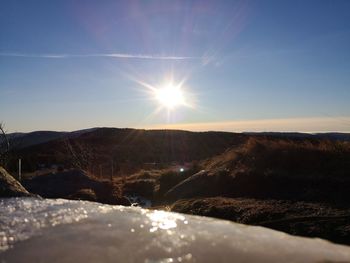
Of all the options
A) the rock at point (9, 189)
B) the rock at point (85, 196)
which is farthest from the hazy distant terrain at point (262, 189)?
the rock at point (9, 189)

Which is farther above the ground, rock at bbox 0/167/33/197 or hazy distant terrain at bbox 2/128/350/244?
rock at bbox 0/167/33/197

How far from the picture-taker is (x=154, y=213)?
4.95 m

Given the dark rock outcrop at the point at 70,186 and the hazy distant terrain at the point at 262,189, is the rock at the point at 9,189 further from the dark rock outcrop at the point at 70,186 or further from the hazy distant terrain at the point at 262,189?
the dark rock outcrop at the point at 70,186

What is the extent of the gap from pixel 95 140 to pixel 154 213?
77347 mm

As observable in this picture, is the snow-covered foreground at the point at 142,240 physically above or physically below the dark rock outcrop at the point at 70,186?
above

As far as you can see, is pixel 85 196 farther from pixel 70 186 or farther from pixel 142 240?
pixel 142 240

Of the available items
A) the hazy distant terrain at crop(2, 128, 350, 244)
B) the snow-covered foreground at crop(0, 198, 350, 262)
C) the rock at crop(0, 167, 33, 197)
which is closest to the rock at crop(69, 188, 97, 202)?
the hazy distant terrain at crop(2, 128, 350, 244)

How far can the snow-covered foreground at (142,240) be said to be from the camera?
3.44m

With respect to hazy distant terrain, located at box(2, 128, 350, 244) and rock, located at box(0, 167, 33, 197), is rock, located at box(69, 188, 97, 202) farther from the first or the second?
rock, located at box(0, 167, 33, 197)

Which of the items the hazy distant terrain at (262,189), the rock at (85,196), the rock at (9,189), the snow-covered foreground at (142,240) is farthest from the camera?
the rock at (85,196)

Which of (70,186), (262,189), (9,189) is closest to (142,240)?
(9,189)

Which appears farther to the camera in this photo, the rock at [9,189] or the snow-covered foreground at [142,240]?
the rock at [9,189]

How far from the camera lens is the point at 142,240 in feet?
12.5

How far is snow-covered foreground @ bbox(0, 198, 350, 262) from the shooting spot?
3441 mm
